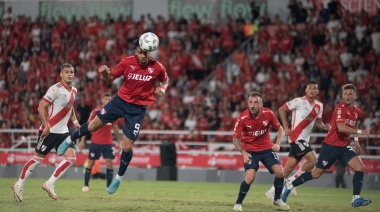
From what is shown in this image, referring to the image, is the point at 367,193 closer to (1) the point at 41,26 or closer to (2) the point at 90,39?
(2) the point at 90,39

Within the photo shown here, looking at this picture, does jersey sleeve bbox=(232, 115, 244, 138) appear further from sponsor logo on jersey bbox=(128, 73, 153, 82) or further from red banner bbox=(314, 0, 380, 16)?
red banner bbox=(314, 0, 380, 16)

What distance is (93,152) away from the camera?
20953 mm

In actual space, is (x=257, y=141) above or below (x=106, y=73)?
below

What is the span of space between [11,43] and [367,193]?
Result: 1935 cm

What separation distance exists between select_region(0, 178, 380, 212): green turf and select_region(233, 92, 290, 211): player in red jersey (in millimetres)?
660

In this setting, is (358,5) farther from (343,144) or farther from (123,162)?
(123,162)

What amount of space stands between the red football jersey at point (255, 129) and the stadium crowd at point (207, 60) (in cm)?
1041

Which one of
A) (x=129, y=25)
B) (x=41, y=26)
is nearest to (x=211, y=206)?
(x=129, y=25)

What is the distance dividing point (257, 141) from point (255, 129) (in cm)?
26

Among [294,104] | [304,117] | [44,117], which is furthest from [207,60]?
[44,117]

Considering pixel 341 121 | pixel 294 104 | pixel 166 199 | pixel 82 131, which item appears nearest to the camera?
pixel 82 131

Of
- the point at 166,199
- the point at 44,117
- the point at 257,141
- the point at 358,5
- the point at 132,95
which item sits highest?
the point at 358,5

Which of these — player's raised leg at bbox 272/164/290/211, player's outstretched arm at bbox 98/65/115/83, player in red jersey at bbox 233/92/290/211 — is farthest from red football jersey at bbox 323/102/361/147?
player's outstretched arm at bbox 98/65/115/83

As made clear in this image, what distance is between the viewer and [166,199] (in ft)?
57.0
